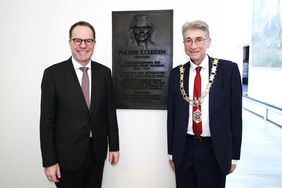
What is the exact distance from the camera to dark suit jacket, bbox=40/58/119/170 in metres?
1.85

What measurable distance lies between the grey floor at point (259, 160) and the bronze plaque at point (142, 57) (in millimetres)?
2038

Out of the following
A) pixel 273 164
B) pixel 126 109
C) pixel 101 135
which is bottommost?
pixel 273 164

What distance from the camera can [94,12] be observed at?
242cm

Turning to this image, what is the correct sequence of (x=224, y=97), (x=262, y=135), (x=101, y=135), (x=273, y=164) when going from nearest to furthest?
(x=224, y=97) → (x=101, y=135) → (x=273, y=164) → (x=262, y=135)

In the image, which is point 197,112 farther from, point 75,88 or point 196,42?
point 75,88

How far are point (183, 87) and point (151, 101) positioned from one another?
0.58 m

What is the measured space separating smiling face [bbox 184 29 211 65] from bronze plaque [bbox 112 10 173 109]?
0.54 metres

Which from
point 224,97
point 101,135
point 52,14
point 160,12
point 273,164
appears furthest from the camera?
point 273,164

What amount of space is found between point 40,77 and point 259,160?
3.82 m

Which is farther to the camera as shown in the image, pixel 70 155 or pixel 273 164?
pixel 273 164

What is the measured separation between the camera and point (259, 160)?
4.48 meters

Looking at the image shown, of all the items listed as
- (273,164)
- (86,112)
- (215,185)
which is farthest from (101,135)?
(273,164)

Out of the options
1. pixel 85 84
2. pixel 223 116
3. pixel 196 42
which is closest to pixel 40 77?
pixel 85 84

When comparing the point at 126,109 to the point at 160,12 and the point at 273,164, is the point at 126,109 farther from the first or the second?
the point at 273,164
